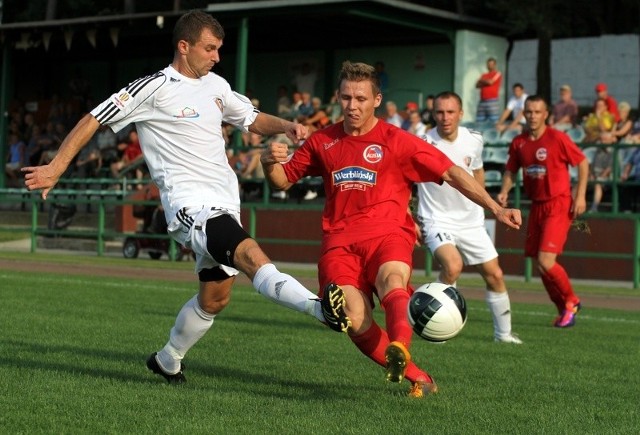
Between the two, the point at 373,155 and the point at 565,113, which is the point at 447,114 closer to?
the point at 373,155

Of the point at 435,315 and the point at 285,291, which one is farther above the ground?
the point at 285,291

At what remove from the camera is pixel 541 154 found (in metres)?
13.3

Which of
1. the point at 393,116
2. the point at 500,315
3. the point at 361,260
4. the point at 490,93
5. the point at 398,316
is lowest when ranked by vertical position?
the point at 500,315

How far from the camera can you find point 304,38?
32969 mm

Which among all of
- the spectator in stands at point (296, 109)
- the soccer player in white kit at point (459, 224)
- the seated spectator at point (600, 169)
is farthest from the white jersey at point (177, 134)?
the spectator in stands at point (296, 109)

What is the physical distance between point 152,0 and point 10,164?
6.26m

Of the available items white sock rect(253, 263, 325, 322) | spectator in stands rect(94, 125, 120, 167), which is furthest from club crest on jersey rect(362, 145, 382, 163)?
spectator in stands rect(94, 125, 120, 167)

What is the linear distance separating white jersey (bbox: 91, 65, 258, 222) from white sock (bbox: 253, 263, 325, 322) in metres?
0.71

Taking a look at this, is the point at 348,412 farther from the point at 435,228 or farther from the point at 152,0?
the point at 152,0

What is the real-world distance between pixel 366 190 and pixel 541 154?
19.4 ft

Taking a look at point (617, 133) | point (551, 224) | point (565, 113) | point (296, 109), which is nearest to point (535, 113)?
point (551, 224)

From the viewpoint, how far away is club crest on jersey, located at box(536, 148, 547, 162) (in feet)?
43.5

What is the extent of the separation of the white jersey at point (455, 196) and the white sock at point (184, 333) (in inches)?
165

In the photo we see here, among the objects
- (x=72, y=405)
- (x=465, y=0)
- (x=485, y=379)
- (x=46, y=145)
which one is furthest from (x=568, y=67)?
(x=72, y=405)
